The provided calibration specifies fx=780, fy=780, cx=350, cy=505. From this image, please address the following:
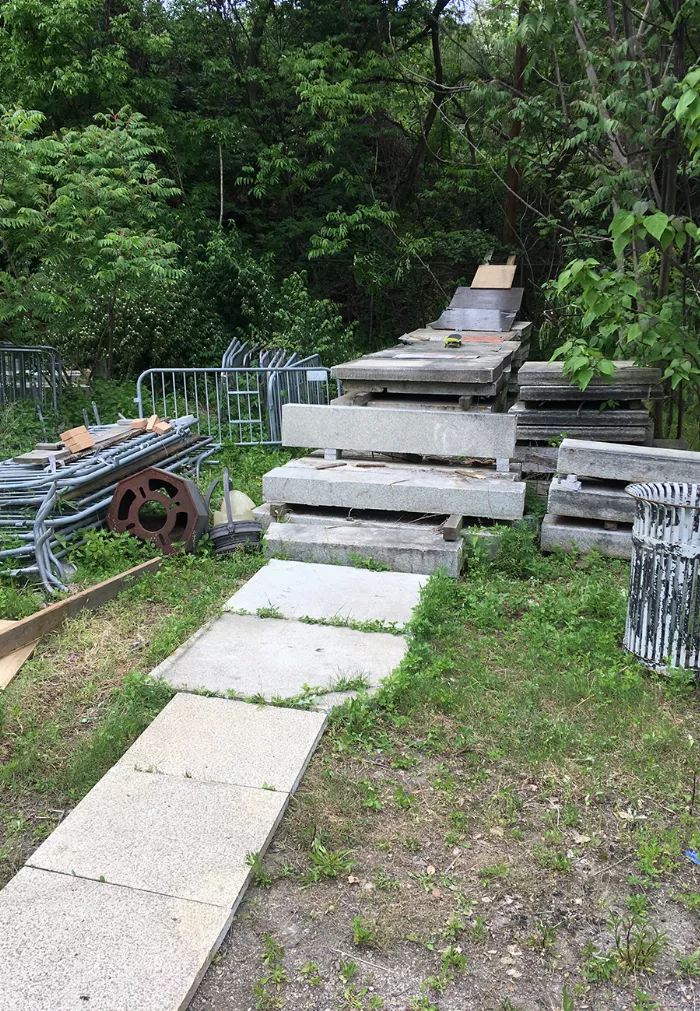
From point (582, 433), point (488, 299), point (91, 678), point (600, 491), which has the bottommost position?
point (91, 678)

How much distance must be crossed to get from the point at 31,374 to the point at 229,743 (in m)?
7.88

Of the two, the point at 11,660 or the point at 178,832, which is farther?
the point at 11,660

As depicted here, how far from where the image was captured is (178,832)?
9.49ft

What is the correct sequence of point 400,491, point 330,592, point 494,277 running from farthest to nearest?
point 494,277 → point 400,491 → point 330,592

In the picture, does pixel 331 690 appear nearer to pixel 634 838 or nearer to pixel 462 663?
pixel 462 663

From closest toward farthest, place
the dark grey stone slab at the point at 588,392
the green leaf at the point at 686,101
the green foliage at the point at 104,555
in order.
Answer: the green leaf at the point at 686,101, the green foliage at the point at 104,555, the dark grey stone slab at the point at 588,392

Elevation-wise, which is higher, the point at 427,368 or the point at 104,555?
the point at 427,368

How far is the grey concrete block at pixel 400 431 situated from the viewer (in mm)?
5914

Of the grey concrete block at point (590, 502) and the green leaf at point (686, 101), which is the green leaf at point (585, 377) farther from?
the green leaf at point (686, 101)

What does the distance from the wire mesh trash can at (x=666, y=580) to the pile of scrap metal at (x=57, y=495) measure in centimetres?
344

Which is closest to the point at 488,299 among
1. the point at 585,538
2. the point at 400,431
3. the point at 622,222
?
the point at 400,431

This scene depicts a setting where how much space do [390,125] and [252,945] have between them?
14631mm

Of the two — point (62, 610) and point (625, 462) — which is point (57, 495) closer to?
point (62, 610)

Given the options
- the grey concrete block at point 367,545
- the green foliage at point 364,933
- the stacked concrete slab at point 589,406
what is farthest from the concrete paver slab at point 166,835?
the stacked concrete slab at point 589,406
